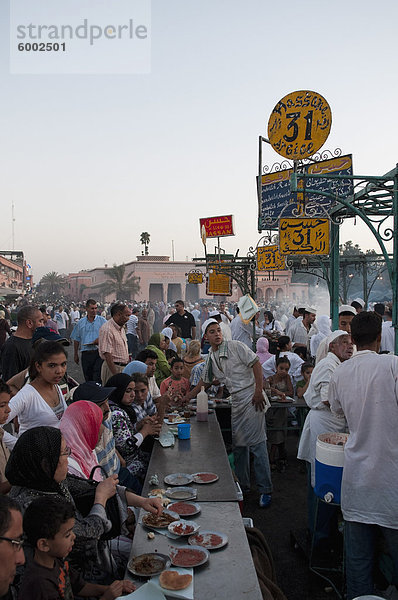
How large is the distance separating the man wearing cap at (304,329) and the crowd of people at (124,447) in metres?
4.04

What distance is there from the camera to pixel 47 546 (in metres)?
2.00

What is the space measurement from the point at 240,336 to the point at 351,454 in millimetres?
6927

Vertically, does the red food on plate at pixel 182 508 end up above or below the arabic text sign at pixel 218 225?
below

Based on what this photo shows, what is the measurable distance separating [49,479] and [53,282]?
89.1 metres

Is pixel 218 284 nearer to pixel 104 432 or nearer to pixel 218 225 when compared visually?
pixel 218 225

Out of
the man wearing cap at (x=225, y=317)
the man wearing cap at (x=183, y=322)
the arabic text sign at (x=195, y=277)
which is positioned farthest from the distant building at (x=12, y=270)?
the man wearing cap at (x=183, y=322)

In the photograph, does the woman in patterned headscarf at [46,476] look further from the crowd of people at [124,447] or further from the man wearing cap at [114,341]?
the man wearing cap at [114,341]

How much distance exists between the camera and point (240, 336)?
10000mm

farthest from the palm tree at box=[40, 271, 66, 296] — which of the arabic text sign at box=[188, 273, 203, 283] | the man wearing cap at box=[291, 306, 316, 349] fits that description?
the man wearing cap at box=[291, 306, 316, 349]

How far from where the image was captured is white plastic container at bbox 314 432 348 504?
3344 mm

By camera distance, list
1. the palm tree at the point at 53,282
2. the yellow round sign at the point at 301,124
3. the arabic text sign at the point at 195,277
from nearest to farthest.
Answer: the yellow round sign at the point at 301,124, the arabic text sign at the point at 195,277, the palm tree at the point at 53,282

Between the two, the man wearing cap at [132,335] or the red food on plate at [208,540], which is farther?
the man wearing cap at [132,335]

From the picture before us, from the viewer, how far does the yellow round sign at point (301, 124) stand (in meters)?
6.83

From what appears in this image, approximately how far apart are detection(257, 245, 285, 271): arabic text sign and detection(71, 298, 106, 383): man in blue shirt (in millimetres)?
5163
